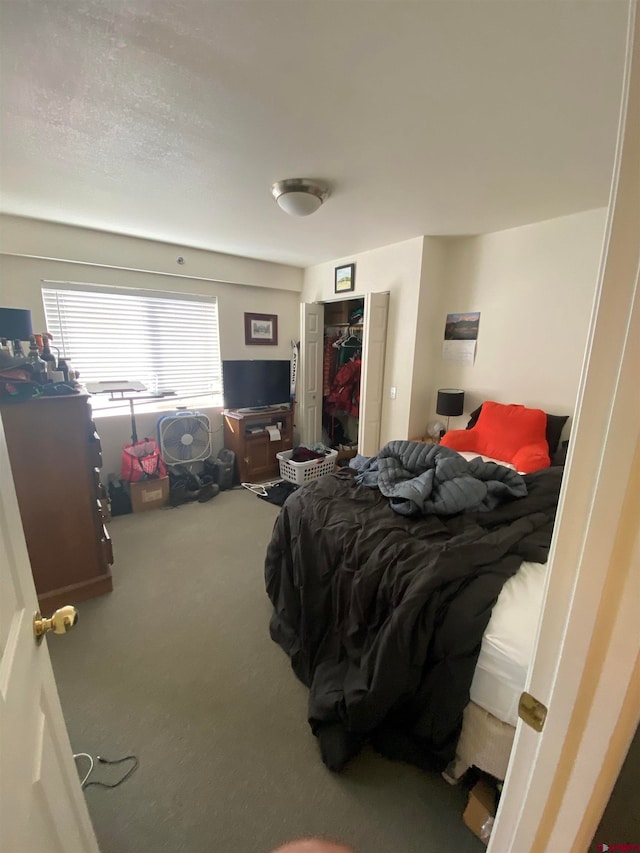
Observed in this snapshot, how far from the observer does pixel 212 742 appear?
1.32m

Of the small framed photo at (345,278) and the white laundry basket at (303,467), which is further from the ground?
the small framed photo at (345,278)

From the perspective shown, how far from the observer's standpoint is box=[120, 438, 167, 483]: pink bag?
3.10 m

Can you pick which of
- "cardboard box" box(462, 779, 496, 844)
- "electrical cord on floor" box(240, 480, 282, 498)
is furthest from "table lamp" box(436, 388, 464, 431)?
"cardboard box" box(462, 779, 496, 844)

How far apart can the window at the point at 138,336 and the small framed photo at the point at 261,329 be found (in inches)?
14.3

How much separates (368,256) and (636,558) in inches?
139

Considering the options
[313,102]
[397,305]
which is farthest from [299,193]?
[397,305]

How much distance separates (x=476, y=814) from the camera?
3.46 ft

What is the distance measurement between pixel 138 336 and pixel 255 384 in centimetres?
126

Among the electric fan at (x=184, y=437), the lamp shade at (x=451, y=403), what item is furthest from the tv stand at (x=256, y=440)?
the lamp shade at (x=451, y=403)

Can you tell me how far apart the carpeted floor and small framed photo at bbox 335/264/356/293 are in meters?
3.01

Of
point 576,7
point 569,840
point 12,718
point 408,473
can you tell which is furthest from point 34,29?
point 569,840

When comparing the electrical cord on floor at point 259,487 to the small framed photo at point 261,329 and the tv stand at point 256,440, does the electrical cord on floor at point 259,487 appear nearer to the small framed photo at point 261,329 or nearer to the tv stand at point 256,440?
the tv stand at point 256,440

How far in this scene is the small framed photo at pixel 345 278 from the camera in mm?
3566

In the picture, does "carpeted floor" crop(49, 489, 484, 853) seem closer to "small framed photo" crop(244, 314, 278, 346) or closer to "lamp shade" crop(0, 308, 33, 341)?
"lamp shade" crop(0, 308, 33, 341)
